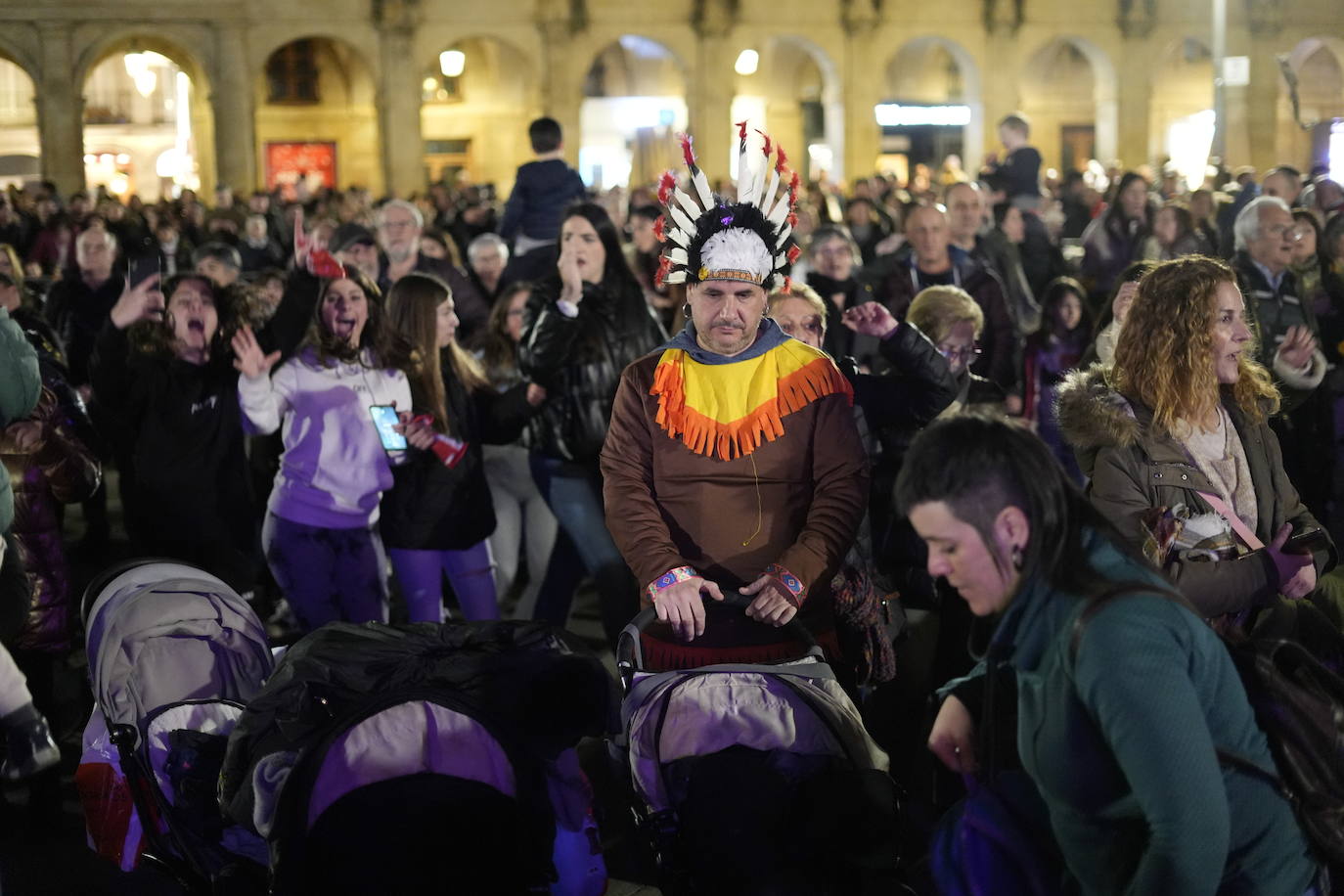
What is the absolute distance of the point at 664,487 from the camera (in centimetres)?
427

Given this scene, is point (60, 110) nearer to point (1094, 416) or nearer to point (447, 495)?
point (447, 495)

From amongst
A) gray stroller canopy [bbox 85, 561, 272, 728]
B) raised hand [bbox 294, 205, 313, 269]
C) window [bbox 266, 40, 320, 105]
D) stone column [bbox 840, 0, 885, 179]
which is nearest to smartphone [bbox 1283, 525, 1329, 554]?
gray stroller canopy [bbox 85, 561, 272, 728]

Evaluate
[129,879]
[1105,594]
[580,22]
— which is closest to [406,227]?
[129,879]

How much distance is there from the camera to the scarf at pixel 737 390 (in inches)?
166

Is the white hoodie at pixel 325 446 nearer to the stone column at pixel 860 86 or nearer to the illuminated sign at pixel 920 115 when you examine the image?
the stone column at pixel 860 86

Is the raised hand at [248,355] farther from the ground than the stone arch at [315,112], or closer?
closer

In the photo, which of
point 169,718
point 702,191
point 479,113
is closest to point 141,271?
point 169,718

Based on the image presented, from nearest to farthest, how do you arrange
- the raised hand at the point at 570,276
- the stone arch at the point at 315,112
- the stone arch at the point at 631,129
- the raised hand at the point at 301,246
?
1. the raised hand at the point at 570,276
2. the raised hand at the point at 301,246
3. the stone arch at the point at 631,129
4. the stone arch at the point at 315,112

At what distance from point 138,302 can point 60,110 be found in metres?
29.2

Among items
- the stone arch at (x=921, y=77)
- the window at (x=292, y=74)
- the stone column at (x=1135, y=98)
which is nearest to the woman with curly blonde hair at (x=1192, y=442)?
the stone column at (x=1135, y=98)

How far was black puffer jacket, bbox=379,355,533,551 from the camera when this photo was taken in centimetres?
596

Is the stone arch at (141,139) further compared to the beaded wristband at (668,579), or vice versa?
the stone arch at (141,139)

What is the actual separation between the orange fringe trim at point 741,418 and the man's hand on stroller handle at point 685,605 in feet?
1.43

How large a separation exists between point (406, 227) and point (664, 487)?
545 centimetres
